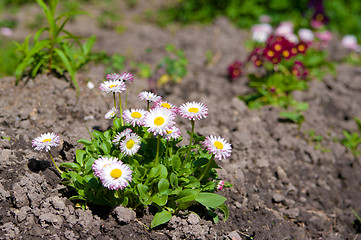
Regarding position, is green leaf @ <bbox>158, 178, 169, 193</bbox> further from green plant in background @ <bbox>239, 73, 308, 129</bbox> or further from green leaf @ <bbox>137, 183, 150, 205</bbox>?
green plant in background @ <bbox>239, 73, 308, 129</bbox>

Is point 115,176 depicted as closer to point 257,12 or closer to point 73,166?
point 73,166

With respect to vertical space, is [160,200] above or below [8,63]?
below

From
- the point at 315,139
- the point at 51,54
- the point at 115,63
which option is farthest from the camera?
the point at 115,63

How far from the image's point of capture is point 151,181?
2.01 meters

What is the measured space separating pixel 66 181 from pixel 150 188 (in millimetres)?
560

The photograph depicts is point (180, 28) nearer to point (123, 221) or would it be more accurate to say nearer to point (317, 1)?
point (317, 1)

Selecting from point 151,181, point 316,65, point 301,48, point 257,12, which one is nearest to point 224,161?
point 151,181

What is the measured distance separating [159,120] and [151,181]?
16.4 inches

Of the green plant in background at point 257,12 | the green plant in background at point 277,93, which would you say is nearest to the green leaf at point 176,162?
the green plant in background at point 277,93

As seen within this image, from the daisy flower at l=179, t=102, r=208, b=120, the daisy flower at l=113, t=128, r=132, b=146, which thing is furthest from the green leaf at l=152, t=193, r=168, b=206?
the daisy flower at l=179, t=102, r=208, b=120

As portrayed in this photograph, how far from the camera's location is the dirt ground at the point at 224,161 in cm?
201

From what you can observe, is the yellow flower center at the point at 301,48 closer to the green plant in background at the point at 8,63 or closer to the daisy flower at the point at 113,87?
the daisy flower at the point at 113,87

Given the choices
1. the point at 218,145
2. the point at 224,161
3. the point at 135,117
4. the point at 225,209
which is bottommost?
the point at 224,161

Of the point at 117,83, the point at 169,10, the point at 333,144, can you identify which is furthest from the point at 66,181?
the point at 169,10
